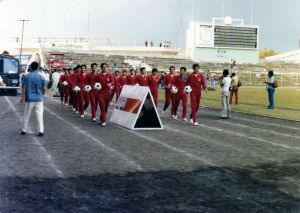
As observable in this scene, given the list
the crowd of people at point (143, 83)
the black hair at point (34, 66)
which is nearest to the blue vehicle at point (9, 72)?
the crowd of people at point (143, 83)

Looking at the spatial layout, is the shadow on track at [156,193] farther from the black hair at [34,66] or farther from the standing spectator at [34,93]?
the black hair at [34,66]

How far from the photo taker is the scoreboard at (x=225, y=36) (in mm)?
72562

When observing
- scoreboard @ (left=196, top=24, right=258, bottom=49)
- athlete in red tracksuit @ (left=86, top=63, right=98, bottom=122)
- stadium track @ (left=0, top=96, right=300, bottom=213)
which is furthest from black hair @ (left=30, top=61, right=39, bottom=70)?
scoreboard @ (left=196, top=24, right=258, bottom=49)

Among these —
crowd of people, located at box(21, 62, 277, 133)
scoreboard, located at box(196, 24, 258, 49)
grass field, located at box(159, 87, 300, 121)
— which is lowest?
grass field, located at box(159, 87, 300, 121)

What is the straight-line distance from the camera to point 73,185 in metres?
5.85

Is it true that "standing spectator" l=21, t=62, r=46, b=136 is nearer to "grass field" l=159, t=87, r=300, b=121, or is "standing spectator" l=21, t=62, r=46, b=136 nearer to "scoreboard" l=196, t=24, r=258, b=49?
"grass field" l=159, t=87, r=300, b=121

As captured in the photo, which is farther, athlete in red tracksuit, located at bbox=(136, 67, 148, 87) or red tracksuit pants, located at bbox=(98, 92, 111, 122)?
athlete in red tracksuit, located at bbox=(136, 67, 148, 87)

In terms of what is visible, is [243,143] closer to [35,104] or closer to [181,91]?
[35,104]

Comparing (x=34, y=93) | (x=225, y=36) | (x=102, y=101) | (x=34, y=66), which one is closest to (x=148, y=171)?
(x=34, y=93)

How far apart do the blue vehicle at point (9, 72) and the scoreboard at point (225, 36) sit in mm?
45006

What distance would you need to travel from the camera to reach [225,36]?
7362 cm

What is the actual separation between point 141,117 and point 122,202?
7728mm

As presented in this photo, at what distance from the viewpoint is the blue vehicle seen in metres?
31.3

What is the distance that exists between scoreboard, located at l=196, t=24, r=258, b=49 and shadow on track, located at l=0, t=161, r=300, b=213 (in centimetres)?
6762
